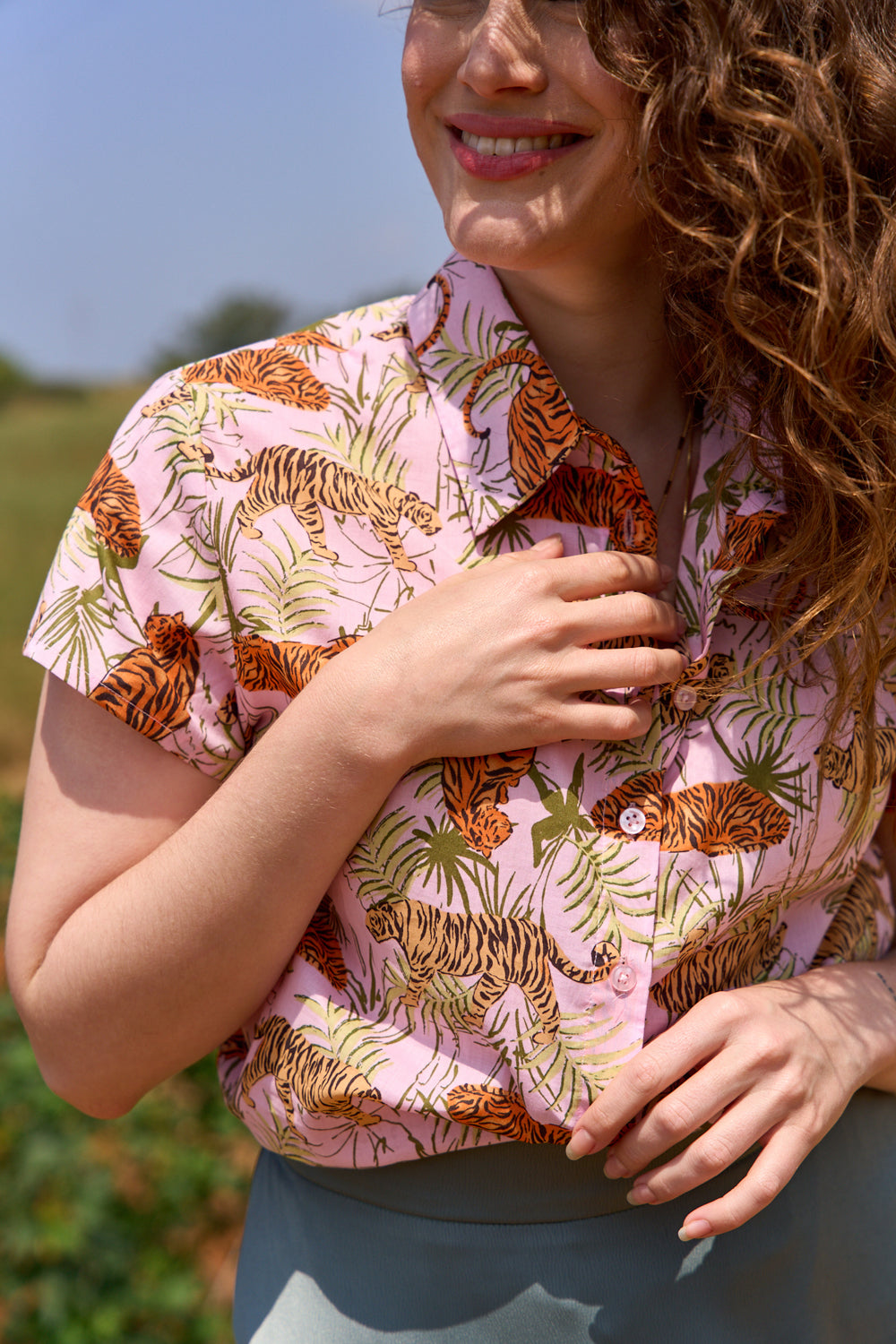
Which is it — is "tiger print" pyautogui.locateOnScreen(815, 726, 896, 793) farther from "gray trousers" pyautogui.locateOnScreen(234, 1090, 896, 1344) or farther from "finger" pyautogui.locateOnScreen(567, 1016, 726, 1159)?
"gray trousers" pyautogui.locateOnScreen(234, 1090, 896, 1344)

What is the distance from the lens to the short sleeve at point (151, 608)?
122 centimetres

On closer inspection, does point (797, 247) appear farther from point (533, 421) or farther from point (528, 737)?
point (528, 737)

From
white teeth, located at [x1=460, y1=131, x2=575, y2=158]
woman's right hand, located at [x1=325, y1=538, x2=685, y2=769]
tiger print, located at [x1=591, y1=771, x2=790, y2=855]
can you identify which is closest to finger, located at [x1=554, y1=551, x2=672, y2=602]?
woman's right hand, located at [x1=325, y1=538, x2=685, y2=769]

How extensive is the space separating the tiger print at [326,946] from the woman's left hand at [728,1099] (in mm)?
322

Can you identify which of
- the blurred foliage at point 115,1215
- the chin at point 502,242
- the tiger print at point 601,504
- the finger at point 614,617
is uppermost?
the chin at point 502,242

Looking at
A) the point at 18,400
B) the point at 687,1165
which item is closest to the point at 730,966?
the point at 687,1165

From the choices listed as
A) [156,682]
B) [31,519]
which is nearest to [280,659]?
[156,682]

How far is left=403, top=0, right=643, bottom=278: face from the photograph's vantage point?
119 cm

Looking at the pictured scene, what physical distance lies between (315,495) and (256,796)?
13.9 inches

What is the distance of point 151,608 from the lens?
124 cm

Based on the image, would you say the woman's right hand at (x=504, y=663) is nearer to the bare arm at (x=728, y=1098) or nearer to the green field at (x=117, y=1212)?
the bare arm at (x=728, y=1098)

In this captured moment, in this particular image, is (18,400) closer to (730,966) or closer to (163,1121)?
(163,1121)

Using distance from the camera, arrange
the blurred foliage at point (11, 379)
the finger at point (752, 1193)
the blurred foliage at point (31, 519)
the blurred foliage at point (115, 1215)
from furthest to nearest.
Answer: the blurred foliage at point (11, 379) < the blurred foliage at point (31, 519) < the blurred foliage at point (115, 1215) < the finger at point (752, 1193)

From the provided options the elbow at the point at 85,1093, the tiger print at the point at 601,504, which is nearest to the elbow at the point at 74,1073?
the elbow at the point at 85,1093
